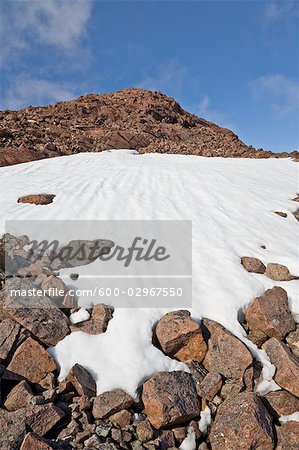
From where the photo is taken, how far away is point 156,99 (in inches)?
2041

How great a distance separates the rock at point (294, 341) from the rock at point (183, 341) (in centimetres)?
166

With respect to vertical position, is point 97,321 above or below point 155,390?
above

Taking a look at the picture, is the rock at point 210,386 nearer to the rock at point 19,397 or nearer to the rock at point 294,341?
the rock at point 294,341

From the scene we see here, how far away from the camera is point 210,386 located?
4.36 metres

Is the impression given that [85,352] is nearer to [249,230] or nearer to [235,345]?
[235,345]

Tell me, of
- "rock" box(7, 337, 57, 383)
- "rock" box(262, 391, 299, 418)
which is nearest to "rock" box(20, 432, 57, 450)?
"rock" box(7, 337, 57, 383)

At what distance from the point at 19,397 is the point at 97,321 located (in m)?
1.56

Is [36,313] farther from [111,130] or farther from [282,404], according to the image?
[111,130]

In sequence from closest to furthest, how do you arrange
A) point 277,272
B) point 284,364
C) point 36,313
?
1. point 284,364
2. point 36,313
3. point 277,272

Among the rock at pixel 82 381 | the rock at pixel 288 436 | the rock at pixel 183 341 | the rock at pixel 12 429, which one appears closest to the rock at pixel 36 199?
the rock at pixel 183 341

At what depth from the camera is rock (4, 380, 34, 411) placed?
3.76m

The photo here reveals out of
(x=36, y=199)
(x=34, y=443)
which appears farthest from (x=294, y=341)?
(x=36, y=199)

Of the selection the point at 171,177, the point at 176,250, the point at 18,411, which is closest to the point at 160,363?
the point at 18,411

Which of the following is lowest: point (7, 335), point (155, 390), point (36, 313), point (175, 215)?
point (155, 390)
